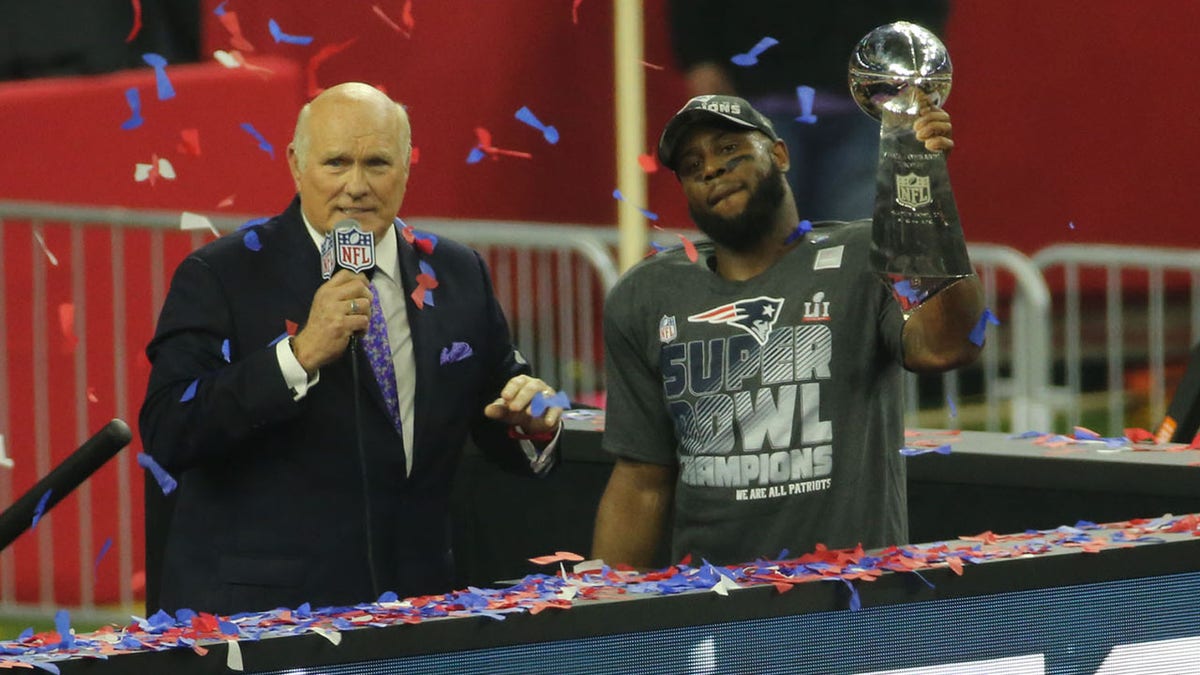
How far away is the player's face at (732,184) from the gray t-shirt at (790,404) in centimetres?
11

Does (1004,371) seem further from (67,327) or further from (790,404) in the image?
(790,404)

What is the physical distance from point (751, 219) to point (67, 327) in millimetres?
3840

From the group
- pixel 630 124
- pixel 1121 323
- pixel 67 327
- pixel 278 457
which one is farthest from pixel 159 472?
pixel 1121 323

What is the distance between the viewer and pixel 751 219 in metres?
4.42

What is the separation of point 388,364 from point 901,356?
1.01m

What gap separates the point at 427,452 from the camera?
14.6 feet

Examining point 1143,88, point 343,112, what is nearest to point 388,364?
point 343,112

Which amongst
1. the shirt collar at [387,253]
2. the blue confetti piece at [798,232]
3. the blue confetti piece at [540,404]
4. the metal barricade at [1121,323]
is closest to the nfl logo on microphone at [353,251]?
Answer: the shirt collar at [387,253]

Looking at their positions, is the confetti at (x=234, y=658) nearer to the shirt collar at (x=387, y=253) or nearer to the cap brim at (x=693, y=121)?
the shirt collar at (x=387, y=253)

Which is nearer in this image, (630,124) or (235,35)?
(630,124)

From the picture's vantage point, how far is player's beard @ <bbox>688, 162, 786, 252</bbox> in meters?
4.41

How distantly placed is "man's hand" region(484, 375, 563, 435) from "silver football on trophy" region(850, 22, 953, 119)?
902mm

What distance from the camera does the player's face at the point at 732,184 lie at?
4418 millimetres

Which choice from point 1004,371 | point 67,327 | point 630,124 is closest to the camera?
point 630,124
